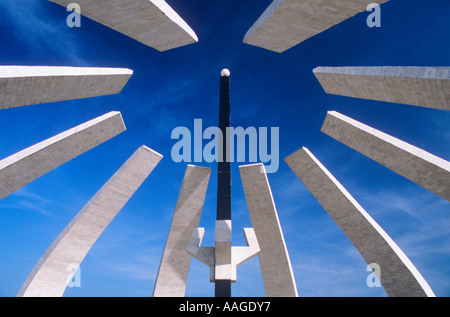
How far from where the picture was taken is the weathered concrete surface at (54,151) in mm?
11734

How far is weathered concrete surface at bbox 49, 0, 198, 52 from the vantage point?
8992 millimetres

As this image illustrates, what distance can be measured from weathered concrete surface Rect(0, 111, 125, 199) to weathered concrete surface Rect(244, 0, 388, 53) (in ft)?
21.4

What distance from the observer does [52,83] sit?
9586 mm

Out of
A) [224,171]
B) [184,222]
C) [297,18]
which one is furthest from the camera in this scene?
[184,222]

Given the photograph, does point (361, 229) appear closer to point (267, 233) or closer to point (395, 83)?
point (267, 233)

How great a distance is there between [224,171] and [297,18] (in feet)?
18.8

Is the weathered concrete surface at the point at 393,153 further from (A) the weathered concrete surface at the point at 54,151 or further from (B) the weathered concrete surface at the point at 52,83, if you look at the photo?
(A) the weathered concrete surface at the point at 54,151

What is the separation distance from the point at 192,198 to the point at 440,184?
972 centimetres

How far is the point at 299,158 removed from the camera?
14.5 metres

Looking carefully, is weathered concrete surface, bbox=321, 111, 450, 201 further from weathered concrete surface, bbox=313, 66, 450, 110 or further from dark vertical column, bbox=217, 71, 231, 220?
dark vertical column, bbox=217, 71, 231, 220

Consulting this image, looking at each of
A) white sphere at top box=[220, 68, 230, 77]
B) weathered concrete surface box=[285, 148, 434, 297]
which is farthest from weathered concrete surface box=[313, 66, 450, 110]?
white sphere at top box=[220, 68, 230, 77]

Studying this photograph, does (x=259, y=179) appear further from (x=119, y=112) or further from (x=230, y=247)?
(x=119, y=112)

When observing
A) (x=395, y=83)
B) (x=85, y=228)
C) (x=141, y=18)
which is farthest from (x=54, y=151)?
(x=395, y=83)
